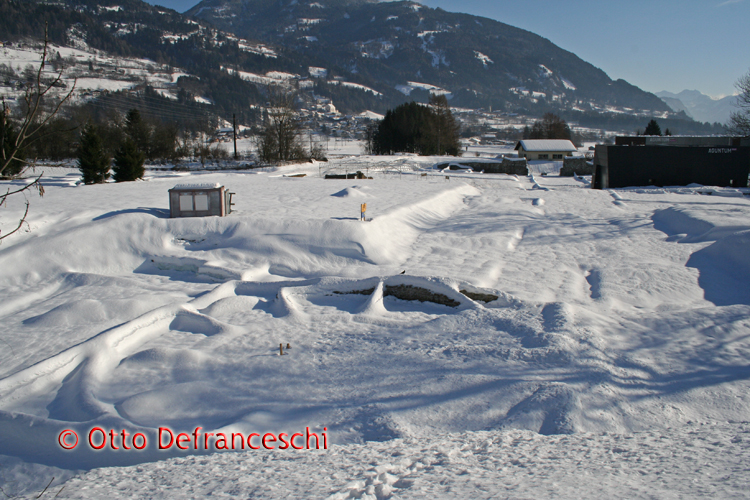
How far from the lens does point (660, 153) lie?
110 ft

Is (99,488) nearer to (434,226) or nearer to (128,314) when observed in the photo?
(128,314)

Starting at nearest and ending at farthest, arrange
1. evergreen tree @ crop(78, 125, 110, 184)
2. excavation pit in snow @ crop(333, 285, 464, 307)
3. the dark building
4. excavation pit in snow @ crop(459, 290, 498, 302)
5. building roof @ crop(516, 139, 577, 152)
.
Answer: excavation pit in snow @ crop(459, 290, 498, 302)
excavation pit in snow @ crop(333, 285, 464, 307)
evergreen tree @ crop(78, 125, 110, 184)
the dark building
building roof @ crop(516, 139, 577, 152)

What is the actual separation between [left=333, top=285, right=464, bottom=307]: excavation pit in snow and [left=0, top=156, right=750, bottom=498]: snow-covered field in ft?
0.14

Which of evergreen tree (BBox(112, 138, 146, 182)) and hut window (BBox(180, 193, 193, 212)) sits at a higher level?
evergreen tree (BBox(112, 138, 146, 182))

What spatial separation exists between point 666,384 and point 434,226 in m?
12.1

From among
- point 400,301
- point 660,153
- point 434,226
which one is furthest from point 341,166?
point 400,301

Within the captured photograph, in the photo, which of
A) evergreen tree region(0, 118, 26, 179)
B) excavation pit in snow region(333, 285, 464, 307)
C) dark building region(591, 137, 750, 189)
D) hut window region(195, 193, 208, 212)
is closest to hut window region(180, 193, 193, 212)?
hut window region(195, 193, 208, 212)

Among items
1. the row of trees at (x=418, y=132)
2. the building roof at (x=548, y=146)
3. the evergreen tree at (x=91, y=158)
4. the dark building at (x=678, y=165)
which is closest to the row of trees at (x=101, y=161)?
the evergreen tree at (x=91, y=158)

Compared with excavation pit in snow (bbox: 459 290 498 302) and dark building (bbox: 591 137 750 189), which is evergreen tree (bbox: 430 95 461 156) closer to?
dark building (bbox: 591 137 750 189)

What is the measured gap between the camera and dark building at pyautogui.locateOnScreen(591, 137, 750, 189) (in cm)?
3322

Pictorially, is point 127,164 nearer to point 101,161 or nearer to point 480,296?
point 101,161

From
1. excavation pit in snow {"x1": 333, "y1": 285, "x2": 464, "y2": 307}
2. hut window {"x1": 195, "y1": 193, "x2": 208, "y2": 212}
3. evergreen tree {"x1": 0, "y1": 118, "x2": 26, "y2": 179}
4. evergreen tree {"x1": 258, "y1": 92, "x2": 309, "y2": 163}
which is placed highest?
evergreen tree {"x1": 258, "y1": 92, "x2": 309, "y2": 163}

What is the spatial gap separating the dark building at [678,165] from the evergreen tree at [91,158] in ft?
115
